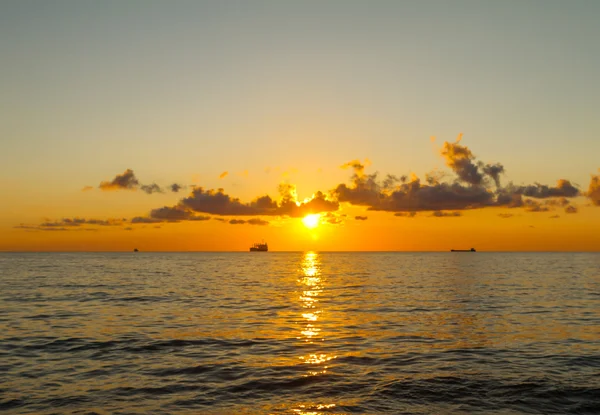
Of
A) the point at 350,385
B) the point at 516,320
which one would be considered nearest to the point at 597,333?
the point at 516,320

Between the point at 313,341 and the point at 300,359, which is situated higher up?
the point at 300,359

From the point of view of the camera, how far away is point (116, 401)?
1961 cm

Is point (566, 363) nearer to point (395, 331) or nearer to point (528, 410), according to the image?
point (528, 410)

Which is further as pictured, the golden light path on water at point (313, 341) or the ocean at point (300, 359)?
the ocean at point (300, 359)

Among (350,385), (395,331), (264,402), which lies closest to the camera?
(264,402)

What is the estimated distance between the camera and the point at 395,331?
3588 centimetres

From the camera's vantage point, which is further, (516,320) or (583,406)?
(516,320)

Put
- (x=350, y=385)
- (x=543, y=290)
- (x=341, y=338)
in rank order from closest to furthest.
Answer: (x=350, y=385) < (x=341, y=338) < (x=543, y=290)

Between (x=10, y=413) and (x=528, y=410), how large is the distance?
19.2 m

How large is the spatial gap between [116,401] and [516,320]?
109 ft

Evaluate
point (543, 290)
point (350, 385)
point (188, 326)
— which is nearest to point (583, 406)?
point (350, 385)

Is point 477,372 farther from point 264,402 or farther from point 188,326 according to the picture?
point 188,326

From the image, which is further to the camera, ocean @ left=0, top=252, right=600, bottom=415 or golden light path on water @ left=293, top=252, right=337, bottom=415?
ocean @ left=0, top=252, right=600, bottom=415

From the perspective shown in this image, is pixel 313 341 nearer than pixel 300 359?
No
